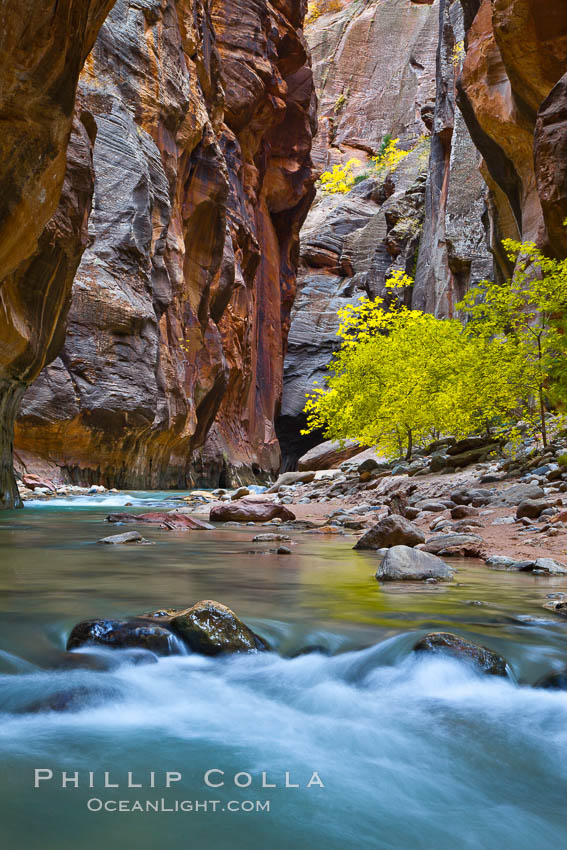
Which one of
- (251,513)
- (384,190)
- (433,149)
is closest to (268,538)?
(251,513)

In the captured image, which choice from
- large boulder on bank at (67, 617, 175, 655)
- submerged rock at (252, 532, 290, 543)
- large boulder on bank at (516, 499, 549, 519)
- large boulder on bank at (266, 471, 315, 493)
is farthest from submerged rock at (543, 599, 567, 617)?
large boulder on bank at (266, 471, 315, 493)

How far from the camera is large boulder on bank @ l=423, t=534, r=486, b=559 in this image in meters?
5.70

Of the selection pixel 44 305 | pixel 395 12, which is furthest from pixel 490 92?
pixel 395 12

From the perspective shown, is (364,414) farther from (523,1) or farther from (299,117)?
(299,117)

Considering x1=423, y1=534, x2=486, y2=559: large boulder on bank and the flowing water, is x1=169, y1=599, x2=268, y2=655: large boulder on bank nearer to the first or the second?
the flowing water

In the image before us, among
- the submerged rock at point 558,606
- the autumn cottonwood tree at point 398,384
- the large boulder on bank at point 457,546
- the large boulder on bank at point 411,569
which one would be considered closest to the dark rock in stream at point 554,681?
the submerged rock at point 558,606

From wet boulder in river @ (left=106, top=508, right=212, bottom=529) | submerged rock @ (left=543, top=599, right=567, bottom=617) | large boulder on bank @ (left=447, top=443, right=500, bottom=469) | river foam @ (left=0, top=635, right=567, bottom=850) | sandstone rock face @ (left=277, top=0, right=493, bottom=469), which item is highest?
sandstone rock face @ (left=277, top=0, right=493, bottom=469)

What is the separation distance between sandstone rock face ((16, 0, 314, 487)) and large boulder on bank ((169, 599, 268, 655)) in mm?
16578

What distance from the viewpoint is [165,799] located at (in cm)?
173

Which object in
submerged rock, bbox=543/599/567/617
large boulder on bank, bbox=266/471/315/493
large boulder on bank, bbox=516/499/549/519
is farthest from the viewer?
large boulder on bank, bbox=266/471/315/493

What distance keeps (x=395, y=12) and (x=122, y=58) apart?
72.8 meters

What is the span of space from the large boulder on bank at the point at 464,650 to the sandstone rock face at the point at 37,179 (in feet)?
22.9

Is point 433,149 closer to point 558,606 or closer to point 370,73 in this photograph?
point 558,606

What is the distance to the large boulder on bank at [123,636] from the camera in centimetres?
283
